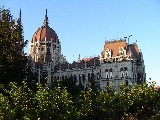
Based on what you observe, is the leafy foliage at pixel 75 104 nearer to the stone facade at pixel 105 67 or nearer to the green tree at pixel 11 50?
the green tree at pixel 11 50

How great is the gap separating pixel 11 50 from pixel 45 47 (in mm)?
64548

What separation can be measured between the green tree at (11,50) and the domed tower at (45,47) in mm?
57997

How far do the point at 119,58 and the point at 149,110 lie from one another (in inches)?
A: 1654

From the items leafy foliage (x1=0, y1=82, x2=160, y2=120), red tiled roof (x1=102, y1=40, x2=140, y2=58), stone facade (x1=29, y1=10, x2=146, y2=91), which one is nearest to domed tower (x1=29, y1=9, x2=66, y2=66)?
stone facade (x1=29, y1=10, x2=146, y2=91)

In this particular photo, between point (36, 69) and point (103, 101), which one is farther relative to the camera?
point (36, 69)

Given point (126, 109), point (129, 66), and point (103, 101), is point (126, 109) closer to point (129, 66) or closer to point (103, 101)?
point (103, 101)

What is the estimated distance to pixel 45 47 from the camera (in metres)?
90.6

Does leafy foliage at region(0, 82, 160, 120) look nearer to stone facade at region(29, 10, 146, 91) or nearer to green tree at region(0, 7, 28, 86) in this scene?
green tree at region(0, 7, 28, 86)

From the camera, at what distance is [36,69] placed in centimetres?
7769

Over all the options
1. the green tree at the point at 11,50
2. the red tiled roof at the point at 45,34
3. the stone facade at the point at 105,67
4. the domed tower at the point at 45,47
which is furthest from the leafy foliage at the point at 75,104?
the red tiled roof at the point at 45,34

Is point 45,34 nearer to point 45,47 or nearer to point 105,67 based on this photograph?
point 45,47

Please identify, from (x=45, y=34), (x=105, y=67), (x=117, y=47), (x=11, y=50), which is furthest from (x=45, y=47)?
(x=11, y=50)

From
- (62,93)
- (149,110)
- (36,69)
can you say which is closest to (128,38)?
(36,69)

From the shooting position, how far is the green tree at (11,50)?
A: 25859 millimetres
